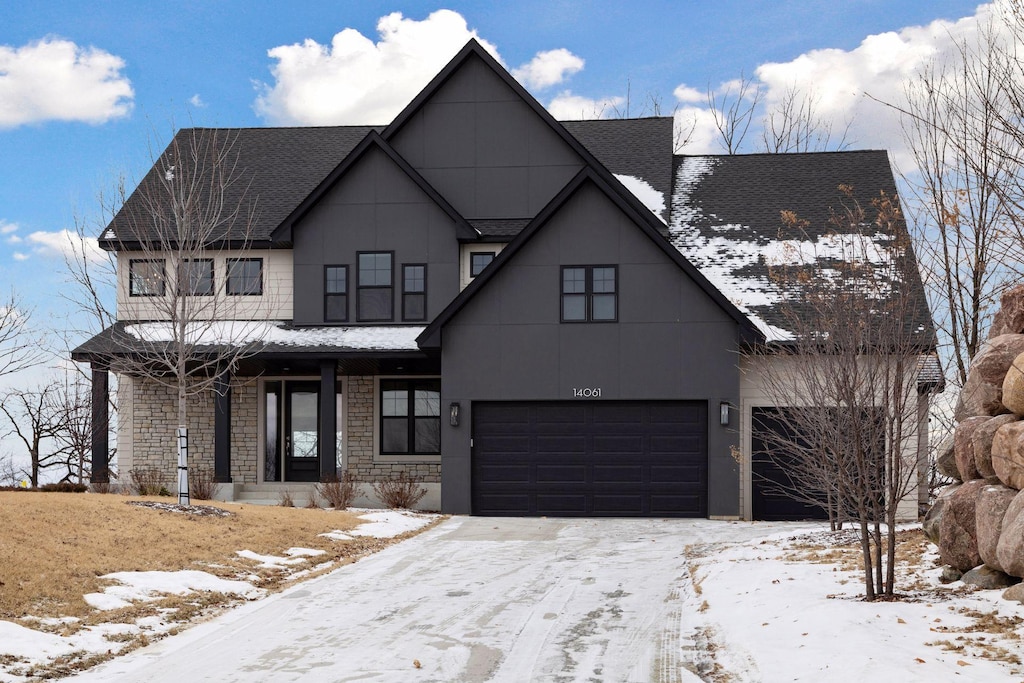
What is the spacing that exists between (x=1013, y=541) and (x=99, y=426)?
19.2 m

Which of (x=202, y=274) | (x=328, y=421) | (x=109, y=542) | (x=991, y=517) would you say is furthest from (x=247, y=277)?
(x=991, y=517)

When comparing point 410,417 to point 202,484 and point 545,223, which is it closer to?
point 202,484

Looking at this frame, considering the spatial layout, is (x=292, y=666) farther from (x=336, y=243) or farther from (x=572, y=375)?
(x=336, y=243)

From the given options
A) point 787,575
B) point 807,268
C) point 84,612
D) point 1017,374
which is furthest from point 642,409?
point 84,612

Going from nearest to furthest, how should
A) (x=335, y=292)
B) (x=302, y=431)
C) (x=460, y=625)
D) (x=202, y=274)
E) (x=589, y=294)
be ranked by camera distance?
(x=460, y=625) < (x=589, y=294) < (x=202, y=274) < (x=335, y=292) < (x=302, y=431)

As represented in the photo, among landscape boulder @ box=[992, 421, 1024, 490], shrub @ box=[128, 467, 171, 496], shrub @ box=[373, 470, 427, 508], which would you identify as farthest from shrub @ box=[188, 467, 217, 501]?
landscape boulder @ box=[992, 421, 1024, 490]

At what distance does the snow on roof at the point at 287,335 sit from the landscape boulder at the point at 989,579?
13.9m

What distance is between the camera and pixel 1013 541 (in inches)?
373

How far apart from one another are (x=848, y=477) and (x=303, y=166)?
20128 mm

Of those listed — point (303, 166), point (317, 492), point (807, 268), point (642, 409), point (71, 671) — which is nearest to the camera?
point (71, 671)

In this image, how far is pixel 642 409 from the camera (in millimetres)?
21859

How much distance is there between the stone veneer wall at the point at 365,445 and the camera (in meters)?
24.6

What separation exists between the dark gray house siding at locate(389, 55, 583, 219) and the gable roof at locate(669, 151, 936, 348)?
3.47m

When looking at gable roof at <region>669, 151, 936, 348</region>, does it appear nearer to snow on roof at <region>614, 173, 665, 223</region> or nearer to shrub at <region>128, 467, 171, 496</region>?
snow on roof at <region>614, 173, 665, 223</region>
